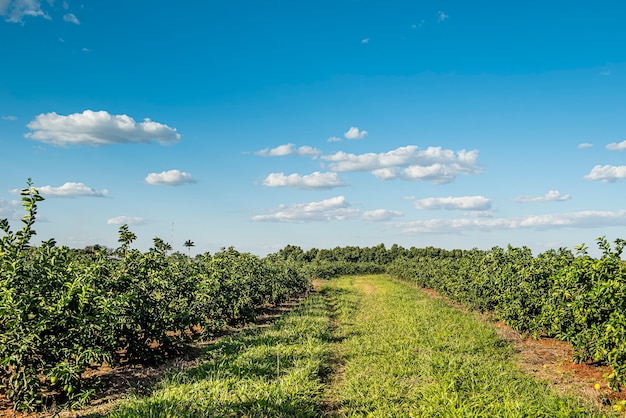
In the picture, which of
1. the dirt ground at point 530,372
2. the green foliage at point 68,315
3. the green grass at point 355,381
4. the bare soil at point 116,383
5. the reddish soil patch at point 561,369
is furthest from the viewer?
the reddish soil patch at point 561,369

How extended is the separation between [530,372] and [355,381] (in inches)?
185

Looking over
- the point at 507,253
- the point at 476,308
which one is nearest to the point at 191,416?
the point at 507,253

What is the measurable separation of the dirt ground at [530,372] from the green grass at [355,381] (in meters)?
0.50

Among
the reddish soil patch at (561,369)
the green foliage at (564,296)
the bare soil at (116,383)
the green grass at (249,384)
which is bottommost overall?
the reddish soil patch at (561,369)

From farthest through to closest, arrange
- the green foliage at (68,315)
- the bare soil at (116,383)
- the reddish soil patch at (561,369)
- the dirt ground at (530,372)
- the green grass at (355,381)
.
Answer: the reddish soil patch at (561,369)
the dirt ground at (530,372)
the bare soil at (116,383)
the green grass at (355,381)
the green foliage at (68,315)

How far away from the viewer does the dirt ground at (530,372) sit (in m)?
7.66

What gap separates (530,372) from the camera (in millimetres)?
10320

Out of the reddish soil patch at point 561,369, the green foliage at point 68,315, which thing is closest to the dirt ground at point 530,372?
the reddish soil patch at point 561,369

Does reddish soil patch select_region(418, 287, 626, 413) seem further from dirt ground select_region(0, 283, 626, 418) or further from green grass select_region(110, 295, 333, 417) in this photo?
green grass select_region(110, 295, 333, 417)

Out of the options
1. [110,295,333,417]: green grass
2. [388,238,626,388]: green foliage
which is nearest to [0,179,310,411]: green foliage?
[110,295,333,417]: green grass

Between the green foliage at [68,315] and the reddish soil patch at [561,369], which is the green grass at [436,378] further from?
the green foliage at [68,315]

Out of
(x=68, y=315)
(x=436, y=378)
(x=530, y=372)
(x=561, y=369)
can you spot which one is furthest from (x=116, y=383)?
(x=561, y=369)

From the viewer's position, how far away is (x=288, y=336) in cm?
1292

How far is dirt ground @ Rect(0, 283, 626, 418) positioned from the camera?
766cm
